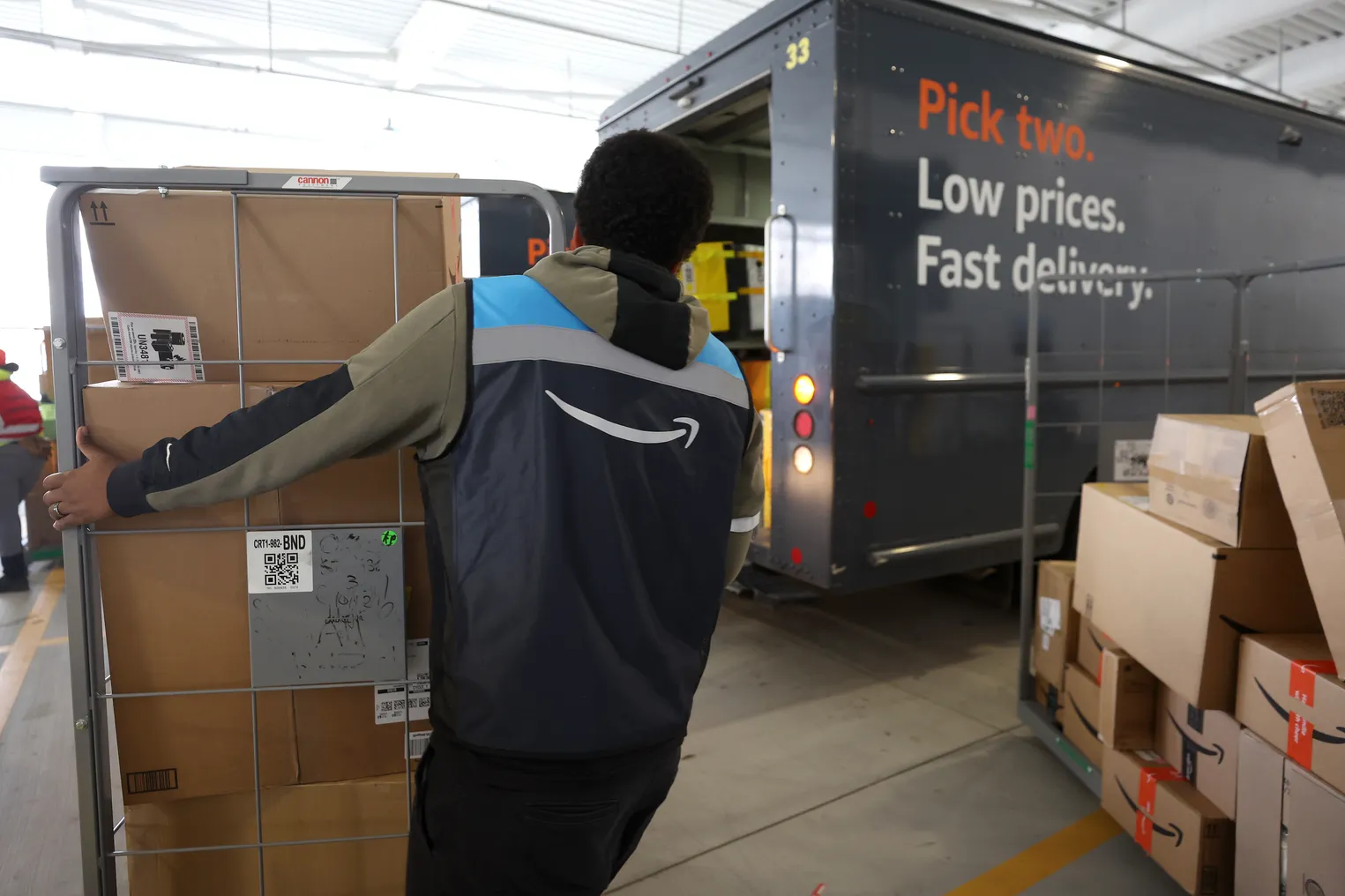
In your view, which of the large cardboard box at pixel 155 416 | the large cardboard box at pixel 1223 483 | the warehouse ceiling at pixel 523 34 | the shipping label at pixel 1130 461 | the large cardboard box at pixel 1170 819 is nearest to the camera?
the large cardboard box at pixel 155 416

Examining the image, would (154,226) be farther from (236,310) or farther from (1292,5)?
(1292,5)

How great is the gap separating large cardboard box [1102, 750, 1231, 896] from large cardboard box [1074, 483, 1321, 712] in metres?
0.30

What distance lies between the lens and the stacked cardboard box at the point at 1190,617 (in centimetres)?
211

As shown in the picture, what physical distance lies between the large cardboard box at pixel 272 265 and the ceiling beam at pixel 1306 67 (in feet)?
34.3

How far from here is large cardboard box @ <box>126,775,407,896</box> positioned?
1661mm

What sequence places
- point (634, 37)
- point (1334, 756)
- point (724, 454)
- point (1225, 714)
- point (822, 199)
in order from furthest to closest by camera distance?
point (634, 37) < point (822, 199) < point (1225, 714) < point (1334, 756) < point (724, 454)

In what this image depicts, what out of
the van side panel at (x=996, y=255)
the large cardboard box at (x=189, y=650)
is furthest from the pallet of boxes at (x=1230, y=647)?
the large cardboard box at (x=189, y=650)

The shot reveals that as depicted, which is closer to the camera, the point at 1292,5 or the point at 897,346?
the point at 897,346

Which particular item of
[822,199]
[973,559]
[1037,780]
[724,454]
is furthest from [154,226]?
[973,559]

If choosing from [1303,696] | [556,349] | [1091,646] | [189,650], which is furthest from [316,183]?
[1091,646]

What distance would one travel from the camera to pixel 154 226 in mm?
1540

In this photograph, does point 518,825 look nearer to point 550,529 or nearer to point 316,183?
point 550,529

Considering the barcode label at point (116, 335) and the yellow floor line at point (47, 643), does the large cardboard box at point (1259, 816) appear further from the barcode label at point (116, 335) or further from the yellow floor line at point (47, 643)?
the yellow floor line at point (47, 643)

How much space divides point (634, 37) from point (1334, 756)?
8533mm
